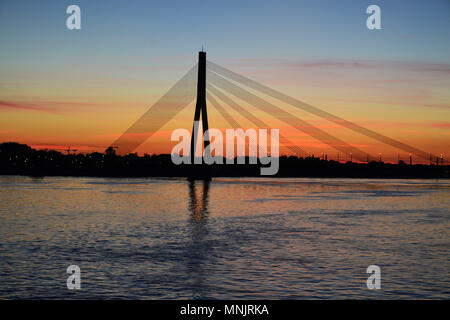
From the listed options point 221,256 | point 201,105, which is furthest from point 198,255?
point 201,105

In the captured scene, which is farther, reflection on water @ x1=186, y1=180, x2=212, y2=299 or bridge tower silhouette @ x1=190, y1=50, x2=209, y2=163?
bridge tower silhouette @ x1=190, y1=50, x2=209, y2=163

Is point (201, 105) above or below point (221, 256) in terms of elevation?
above

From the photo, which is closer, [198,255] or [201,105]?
[198,255]

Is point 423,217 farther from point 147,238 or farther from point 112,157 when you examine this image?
point 112,157

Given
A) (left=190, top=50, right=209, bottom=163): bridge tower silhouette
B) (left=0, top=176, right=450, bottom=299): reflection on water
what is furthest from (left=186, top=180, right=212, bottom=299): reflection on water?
(left=190, top=50, right=209, bottom=163): bridge tower silhouette

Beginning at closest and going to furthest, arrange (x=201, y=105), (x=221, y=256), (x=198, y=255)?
(x=221, y=256) < (x=198, y=255) < (x=201, y=105)

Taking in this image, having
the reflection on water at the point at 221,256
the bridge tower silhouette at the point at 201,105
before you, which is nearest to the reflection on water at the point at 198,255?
the reflection on water at the point at 221,256

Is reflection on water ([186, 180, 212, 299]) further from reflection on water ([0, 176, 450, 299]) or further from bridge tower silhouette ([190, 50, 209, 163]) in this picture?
bridge tower silhouette ([190, 50, 209, 163])

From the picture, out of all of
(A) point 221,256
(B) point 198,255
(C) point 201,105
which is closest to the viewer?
(A) point 221,256

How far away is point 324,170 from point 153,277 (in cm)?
6729

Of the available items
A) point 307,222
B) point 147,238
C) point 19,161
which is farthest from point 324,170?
point 19,161

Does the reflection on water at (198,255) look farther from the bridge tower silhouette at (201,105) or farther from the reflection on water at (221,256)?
the bridge tower silhouette at (201,105)

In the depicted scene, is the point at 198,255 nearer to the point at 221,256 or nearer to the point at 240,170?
the point at 221,256

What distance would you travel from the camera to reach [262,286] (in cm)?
1082
